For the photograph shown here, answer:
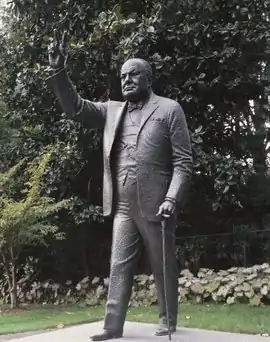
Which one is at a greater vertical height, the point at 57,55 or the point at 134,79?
the point at 57,55

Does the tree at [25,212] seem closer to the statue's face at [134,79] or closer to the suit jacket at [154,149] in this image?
the suit jacket at [154,149]

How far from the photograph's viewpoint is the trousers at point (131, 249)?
4.77m

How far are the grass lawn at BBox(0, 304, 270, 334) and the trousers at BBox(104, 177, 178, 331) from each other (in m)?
2.61

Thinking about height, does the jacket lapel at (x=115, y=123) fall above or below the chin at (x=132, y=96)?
below

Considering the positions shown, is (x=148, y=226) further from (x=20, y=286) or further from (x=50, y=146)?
(x=20, y=286)

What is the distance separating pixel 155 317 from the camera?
8.63m

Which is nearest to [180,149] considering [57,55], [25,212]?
[57,55]

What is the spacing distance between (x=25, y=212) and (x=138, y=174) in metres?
6.44

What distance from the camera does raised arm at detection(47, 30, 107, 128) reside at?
4703mm

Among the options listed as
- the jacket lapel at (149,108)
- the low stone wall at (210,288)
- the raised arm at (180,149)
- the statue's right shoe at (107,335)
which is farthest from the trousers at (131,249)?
the low stone wall at (210,288)

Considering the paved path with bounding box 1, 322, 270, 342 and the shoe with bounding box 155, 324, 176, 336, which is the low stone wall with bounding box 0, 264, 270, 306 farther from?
the shoe with bounding box 155, 324, 176, 336

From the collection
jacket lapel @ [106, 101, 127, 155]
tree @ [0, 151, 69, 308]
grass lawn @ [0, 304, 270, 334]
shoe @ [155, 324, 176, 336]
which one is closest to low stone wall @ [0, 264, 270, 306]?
grass lawn @ [0, 304, 270, 334]

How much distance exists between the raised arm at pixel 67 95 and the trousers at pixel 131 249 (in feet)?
2.23

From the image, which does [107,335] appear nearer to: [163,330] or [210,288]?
[163,330]
